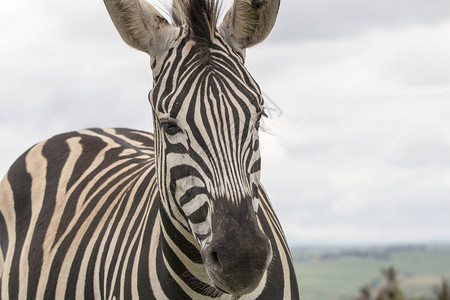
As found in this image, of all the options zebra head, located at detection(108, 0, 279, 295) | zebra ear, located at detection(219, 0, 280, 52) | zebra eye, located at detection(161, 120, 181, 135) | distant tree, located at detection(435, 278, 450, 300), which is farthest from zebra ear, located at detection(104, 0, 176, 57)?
distant tree, located at detection(435, 278, 450, 300)

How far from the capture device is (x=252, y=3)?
16.4 feet

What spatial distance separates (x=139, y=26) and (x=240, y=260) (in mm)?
1989

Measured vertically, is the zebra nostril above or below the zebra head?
below

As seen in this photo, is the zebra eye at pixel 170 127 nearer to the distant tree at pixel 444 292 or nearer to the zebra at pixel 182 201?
the zebra at pixel 182 201

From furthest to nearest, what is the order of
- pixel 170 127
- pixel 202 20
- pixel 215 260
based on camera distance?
pixel 202 20 < pixel 170 127 < pixel 215 260

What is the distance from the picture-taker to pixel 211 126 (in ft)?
14.3

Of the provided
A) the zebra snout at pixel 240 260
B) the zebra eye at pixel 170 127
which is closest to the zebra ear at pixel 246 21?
the zebra eye at pixel 170 127

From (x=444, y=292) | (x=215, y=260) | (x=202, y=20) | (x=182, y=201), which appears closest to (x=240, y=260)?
(x=215, y=260)

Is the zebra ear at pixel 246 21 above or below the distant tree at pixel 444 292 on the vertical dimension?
above

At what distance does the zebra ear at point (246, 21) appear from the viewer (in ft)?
16.5

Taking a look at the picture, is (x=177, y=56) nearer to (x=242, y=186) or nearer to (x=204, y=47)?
(x=204, y=47)

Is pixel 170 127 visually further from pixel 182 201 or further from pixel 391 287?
pixel 391 287

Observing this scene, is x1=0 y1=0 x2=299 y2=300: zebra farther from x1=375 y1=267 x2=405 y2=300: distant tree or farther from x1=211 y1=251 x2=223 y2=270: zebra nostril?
x1=375 y1=267 x2=405 y2=300: distant tree

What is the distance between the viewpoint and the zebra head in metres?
4.03
